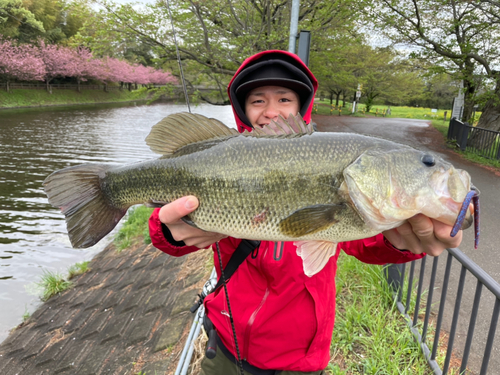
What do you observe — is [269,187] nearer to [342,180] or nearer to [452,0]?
[342,180]

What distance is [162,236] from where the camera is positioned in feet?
7.00

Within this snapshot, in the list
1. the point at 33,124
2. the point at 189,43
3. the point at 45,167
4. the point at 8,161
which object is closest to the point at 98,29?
the point at 189,43

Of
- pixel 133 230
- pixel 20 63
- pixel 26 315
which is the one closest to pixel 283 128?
pixel 26 315

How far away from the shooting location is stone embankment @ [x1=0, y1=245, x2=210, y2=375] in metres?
4.32

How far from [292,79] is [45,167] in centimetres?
1552

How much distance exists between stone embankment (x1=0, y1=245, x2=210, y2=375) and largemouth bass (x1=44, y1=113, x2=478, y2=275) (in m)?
2.98

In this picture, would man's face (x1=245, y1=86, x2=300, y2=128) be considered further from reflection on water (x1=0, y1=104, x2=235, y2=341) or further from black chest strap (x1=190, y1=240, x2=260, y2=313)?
reflection on water (x1=0, y1=104, x2=235, y2=341)

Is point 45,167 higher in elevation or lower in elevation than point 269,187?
lower

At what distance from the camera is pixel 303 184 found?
5.45ft

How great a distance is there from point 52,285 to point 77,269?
828mm

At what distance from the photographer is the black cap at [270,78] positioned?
2.62 metres

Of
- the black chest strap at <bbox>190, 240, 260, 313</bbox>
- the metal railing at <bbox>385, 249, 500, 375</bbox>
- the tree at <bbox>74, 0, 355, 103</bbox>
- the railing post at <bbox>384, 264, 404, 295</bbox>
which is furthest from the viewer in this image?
the tree at <bbox>74, 0, 355, 103</bbox>

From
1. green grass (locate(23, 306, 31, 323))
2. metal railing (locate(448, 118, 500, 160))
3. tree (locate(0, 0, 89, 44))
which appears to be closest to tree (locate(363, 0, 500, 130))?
metal railing (locate(448, 118, 500, 160))

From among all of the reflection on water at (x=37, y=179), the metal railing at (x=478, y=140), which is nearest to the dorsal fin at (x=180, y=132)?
the reflection on water at (x=37, y=179)
